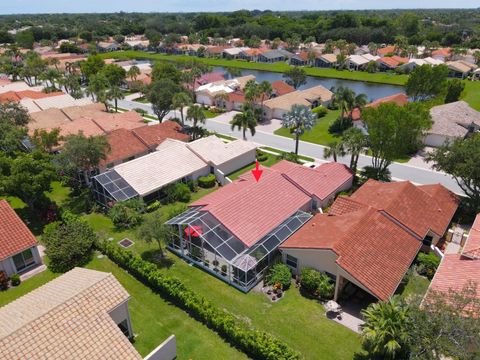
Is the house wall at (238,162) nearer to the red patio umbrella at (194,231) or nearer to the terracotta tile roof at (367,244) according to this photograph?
the red patio umbrella at (194,231)

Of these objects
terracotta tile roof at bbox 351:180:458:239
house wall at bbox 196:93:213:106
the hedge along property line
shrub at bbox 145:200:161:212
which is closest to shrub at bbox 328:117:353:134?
terracotta tile roof at bbox 351:180:458:239

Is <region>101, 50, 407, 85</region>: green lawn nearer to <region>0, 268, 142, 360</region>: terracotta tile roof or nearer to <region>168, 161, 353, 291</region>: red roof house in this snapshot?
<region>168, 161, 353, 291</region>: red roof house

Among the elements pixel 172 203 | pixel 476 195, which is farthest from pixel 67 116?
pixel 476 195

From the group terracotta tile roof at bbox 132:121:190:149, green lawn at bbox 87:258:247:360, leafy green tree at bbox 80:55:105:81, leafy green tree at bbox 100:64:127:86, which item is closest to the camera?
green lawn at bbox 87:258:247:360

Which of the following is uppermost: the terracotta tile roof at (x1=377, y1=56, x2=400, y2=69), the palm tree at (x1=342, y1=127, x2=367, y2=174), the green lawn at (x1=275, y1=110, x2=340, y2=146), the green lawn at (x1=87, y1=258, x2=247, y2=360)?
the palm tree at (x1=342, y1=127, x2=367, y2=174)

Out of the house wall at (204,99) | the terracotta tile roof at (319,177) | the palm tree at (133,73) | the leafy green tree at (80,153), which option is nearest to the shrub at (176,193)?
the leafy green tree at (80,153)

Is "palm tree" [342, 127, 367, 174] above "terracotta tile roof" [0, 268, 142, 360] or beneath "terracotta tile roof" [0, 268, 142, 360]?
above

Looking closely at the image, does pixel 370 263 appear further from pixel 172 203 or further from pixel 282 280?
pixel 172 203
